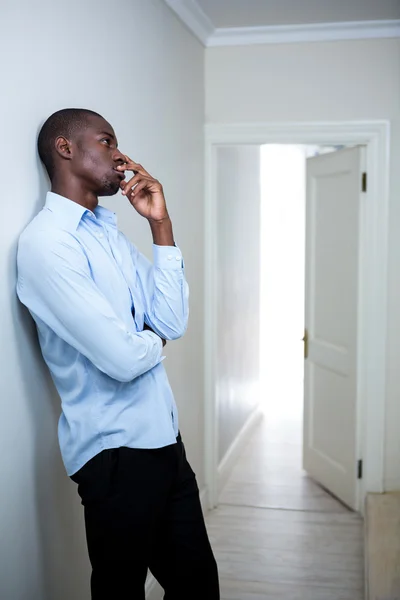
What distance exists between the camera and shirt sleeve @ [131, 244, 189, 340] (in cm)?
178

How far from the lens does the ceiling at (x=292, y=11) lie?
10.3 ft

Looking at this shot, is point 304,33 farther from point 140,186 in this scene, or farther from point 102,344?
point 102,344

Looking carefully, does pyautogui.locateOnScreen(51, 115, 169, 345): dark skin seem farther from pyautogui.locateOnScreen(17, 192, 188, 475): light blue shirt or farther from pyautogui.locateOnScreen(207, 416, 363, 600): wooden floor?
pyautogui.locateOnScreen(207, 416, 363, 600): wooden floor

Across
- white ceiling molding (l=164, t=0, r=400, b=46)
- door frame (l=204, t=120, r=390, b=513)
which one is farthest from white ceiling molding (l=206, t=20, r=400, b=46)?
door frame (l=204, t=120, r=390, b=513)

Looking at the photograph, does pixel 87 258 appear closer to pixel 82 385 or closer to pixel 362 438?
pixel 82 385

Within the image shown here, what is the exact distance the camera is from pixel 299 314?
8125mm

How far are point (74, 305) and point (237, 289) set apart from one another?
127 inches

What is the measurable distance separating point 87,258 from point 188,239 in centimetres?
175

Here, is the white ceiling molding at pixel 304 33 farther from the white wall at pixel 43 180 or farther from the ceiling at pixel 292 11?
the white wall at pixel 43 180

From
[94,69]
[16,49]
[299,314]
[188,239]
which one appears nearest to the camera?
[16,49]

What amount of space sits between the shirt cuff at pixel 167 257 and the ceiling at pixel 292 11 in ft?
5.74

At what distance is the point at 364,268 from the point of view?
3.72 meters

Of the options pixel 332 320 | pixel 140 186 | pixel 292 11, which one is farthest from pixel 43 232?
pixel 332 320

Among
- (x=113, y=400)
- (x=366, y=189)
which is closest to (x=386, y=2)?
(x=366, y=189)
